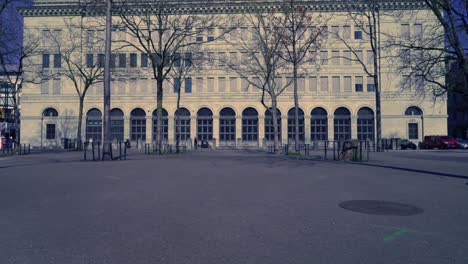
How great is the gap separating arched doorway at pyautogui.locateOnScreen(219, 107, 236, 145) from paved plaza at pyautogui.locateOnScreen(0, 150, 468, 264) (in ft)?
119

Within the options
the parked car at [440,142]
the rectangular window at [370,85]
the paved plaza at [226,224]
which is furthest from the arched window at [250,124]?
the paved plaza at [226,224]

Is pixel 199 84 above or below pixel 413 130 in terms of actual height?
above

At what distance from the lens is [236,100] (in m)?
44.6

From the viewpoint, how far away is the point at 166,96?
45094 millimetres

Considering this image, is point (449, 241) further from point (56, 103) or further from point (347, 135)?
point (56, 103)

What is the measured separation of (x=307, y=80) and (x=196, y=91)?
617 inches

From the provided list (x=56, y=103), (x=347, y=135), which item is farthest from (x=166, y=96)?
(x=347, y=135)

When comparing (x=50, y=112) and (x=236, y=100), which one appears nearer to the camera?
(x=236, y=100)

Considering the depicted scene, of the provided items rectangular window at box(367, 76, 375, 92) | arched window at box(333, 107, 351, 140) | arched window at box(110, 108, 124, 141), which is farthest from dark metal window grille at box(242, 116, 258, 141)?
arched window at box(110, 108, 124, 141)

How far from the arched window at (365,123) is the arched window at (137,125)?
3054 centimetres

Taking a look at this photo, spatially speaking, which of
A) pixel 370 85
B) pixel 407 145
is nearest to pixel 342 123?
pixel 370 85

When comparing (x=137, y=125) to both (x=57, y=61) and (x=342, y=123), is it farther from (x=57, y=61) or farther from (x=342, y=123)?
(x=342, y=123)

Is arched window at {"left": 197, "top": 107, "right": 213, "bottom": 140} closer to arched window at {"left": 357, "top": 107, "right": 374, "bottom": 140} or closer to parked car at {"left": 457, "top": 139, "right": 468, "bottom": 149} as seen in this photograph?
arched window at {"left": 357, "top": 107, "right": 374, "bottom": 140}

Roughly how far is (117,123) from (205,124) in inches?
504
